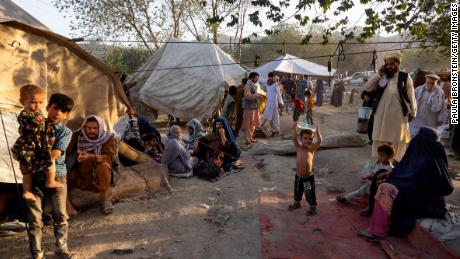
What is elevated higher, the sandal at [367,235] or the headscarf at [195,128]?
the headscarf at [195,128]

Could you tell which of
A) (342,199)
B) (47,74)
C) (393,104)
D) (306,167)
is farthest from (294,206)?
(47,74)

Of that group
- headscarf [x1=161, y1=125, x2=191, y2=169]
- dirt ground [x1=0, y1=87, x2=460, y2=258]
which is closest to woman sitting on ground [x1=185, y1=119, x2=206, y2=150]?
headscarf [x1=161, y1=125, x2=191, y2=169]

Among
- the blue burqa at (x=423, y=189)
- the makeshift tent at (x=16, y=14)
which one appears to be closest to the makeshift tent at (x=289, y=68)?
the makeshift tent at (x=16, y=14)

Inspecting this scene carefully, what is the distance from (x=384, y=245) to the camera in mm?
3721

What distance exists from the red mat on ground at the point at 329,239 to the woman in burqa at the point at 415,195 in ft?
0.40

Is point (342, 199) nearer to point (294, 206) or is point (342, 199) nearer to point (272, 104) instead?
point (294, 206)

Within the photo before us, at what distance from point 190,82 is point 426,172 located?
833 centimetres

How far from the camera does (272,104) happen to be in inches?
407

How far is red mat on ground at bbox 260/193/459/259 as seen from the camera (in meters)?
3.58

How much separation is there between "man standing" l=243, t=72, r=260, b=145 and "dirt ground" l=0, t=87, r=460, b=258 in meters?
2.43

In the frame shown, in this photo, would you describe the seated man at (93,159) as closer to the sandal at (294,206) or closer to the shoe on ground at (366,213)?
the sandal at (294,206)

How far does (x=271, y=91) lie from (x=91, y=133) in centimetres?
666

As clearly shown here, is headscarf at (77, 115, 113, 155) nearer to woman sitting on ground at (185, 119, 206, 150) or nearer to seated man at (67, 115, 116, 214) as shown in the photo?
seated man at (67, 115, 116, 214)

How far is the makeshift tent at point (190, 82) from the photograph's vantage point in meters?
11.1
